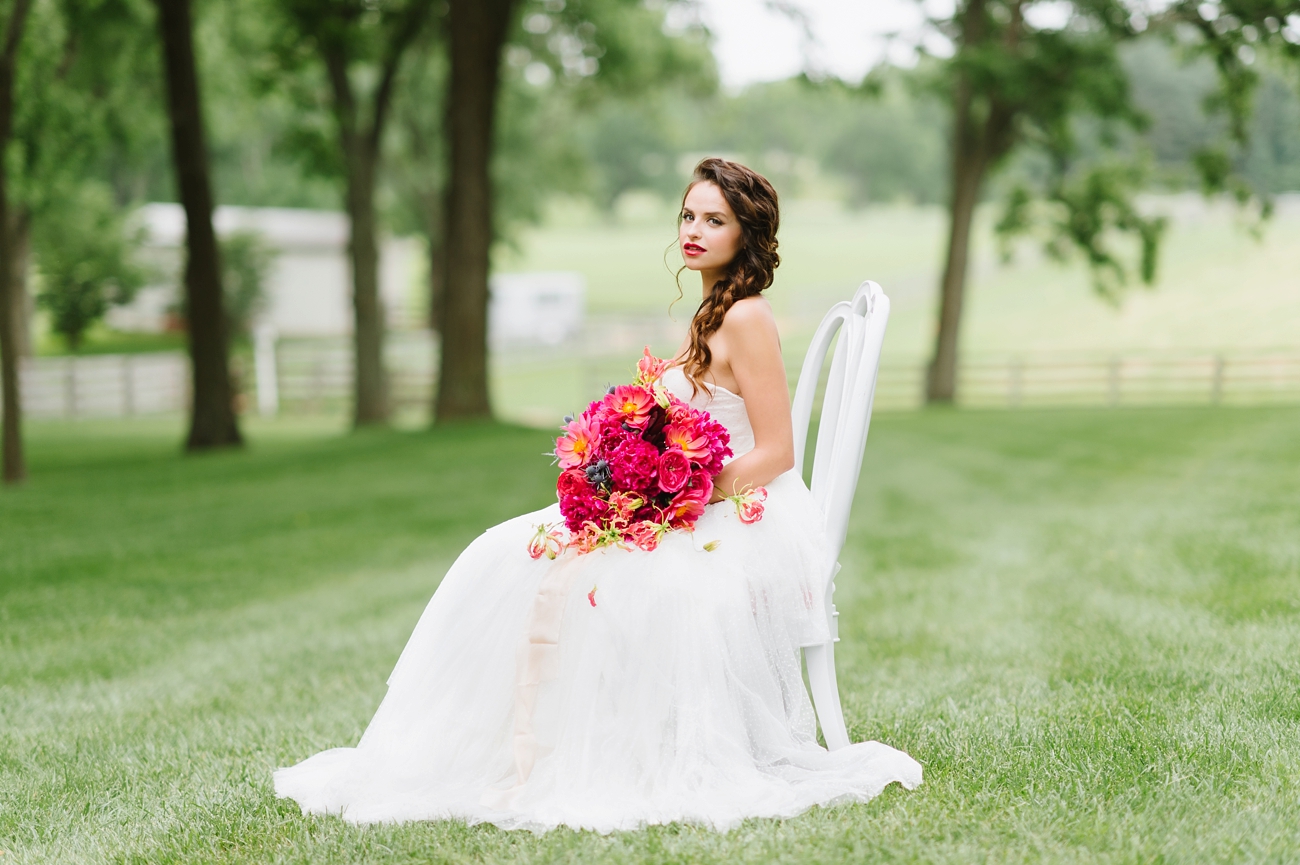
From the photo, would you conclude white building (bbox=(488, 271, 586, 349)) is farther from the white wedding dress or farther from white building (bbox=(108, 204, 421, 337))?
the white wedding dress

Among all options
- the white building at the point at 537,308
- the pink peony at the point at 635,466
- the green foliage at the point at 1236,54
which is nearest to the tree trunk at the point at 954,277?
the green foliage at the point at 1236,54

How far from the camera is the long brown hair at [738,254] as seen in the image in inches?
152

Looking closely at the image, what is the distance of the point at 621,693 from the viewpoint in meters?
3.67

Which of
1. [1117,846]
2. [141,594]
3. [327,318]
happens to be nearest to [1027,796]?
[1117,846]

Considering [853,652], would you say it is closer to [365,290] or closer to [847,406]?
[847,406]

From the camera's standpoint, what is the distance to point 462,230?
18.3 metres

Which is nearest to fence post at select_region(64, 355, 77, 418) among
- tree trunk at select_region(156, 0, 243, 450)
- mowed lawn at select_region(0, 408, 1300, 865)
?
tree trunk at select_region(156, 0, 243, 450)

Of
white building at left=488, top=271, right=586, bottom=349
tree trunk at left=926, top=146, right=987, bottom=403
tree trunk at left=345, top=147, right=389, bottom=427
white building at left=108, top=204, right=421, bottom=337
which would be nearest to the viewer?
tree trunk at left=345, top=147, right=389, bottom=427

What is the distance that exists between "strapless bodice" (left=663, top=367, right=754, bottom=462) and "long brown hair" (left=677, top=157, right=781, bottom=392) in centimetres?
3

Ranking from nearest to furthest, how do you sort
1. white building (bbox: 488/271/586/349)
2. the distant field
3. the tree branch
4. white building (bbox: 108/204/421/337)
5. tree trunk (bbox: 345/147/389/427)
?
the tree branch < tree trunk (bbox: 345/147/389/427) < the distant field < white building (bbox: 108/204/421/337) < white building (bbox: 488/271/586/349)

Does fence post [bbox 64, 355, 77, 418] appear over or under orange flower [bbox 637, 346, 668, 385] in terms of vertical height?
under

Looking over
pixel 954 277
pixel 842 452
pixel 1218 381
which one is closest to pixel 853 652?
pixel 842 452

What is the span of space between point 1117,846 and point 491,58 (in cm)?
1693

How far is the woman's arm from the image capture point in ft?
12.5
